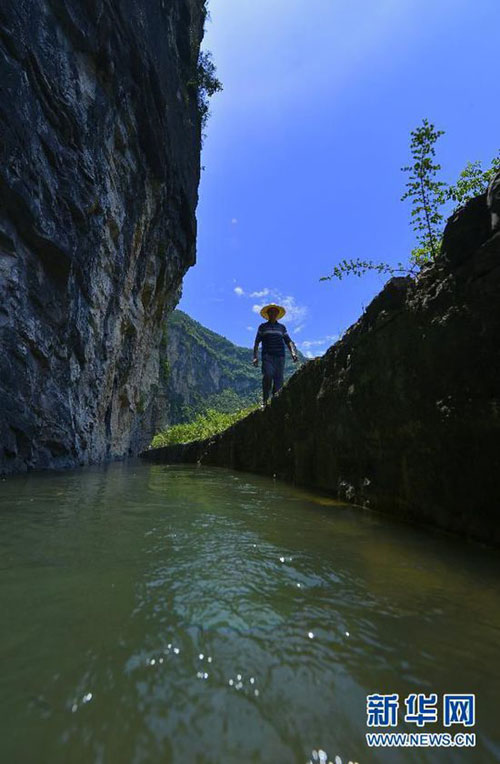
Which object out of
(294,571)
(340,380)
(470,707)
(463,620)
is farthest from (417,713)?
(340,380)

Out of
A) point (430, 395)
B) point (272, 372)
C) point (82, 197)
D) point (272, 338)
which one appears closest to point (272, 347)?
point (272, 338)

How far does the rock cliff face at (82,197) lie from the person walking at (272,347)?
5358 millimetres

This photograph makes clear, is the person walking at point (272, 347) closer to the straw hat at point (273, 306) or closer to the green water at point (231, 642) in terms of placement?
the straw hat at point (273, 306)

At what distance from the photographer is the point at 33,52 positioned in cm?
825

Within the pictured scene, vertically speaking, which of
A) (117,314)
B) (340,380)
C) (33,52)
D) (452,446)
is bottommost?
(452,446)

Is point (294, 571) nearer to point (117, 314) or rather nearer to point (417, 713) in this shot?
point (417, 713)

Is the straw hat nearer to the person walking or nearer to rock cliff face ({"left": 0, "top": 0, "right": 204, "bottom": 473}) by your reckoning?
the person walking

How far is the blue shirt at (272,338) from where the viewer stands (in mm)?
7867

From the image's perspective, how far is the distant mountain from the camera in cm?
7750

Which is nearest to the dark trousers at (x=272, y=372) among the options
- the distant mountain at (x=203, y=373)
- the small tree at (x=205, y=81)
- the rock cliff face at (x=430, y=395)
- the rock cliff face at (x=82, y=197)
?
the rock cliff face at (x=430, y=395)

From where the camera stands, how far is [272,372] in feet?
26.1

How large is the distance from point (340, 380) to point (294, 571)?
289cm

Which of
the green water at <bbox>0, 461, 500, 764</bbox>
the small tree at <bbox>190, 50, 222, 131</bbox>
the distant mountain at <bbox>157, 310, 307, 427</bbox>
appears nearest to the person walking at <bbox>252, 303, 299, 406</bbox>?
the green water at <bbox>0, 461, 500, 764</bbox>

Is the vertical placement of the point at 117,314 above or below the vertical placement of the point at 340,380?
above
